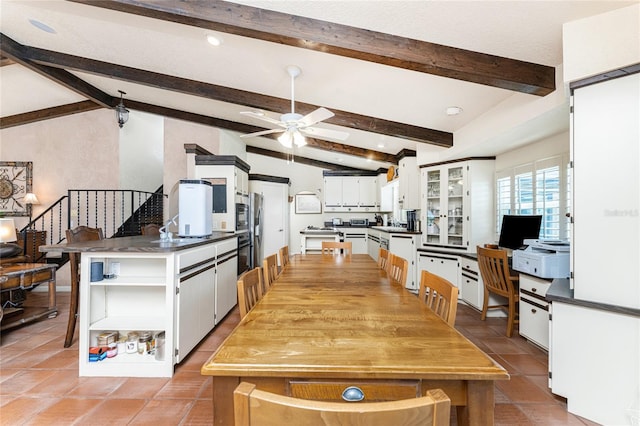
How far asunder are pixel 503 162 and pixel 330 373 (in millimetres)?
4123

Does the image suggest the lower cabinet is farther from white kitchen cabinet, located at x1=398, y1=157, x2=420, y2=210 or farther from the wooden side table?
white kitchen cabinet, located at x1=398, y1=157, x2=420, y2=210

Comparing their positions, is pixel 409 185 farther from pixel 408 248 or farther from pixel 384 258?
pixel 384 258

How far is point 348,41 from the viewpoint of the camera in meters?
2.08

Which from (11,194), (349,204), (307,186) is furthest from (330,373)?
(11,194)

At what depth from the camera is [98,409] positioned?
72.6 inches

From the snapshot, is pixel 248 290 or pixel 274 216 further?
pixel 274 216

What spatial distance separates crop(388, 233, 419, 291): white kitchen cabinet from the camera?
454 cm

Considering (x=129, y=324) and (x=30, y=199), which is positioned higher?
(x=30, y=199)

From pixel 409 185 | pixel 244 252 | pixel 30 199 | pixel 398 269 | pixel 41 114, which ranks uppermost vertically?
pixel 41 114

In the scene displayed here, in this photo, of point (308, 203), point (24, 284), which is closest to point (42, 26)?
point (24, 284)

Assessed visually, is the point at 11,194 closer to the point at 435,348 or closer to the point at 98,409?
the point at 98,409

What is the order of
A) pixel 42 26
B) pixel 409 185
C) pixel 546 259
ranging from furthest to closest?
pixel 409 185, pixel 42 26, pixel 546 259

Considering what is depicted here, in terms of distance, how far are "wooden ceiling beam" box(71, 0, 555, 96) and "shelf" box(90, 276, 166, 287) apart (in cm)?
→ 202

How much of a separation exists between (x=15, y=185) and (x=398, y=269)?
7693 millimetres
